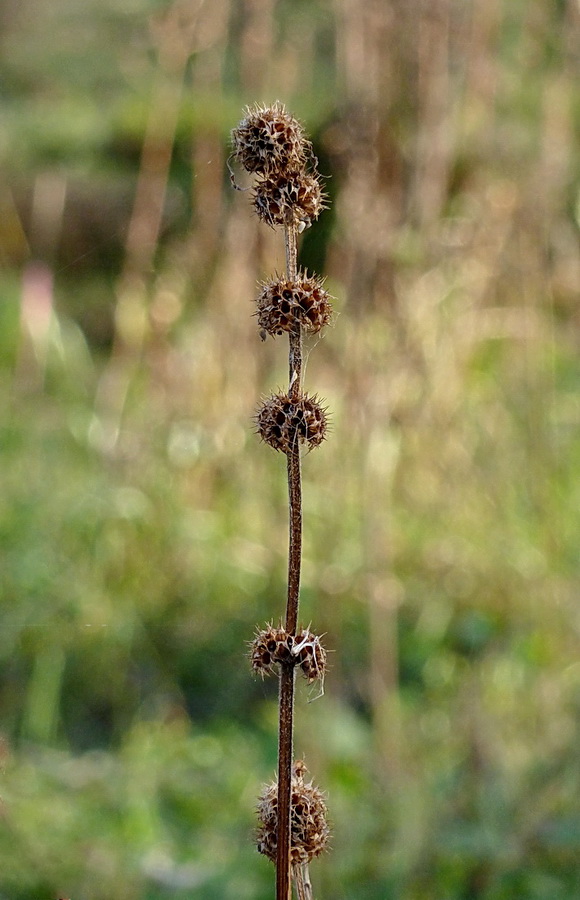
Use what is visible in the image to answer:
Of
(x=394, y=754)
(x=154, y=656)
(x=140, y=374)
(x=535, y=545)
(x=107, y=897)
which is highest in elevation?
(x=140, y=374)

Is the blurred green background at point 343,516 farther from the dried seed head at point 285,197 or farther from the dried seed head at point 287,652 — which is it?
the dried seed head at point 285,197

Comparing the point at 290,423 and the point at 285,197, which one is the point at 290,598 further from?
the point at 285,197

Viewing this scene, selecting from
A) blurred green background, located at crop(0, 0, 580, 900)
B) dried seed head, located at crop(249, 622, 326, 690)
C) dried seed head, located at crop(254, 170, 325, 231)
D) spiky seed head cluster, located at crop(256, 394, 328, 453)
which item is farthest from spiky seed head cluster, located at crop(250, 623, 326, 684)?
blurred green background, located at crop(0, 0, 580, 900)

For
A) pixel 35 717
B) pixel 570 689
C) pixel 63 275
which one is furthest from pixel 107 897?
pixel 63 275

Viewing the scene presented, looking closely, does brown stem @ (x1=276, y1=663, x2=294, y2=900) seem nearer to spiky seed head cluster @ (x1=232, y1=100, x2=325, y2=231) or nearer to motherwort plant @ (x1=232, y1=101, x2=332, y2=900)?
motherwort plant @ (x1=232, y1=101, x2=332, y2=900)

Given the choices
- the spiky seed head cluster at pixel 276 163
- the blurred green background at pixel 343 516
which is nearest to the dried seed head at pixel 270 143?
the spiky seed head cluster at pixel 276 163

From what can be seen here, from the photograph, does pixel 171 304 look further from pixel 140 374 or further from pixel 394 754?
pixel 394 754

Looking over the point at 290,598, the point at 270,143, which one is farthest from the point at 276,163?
the point at 290,598
